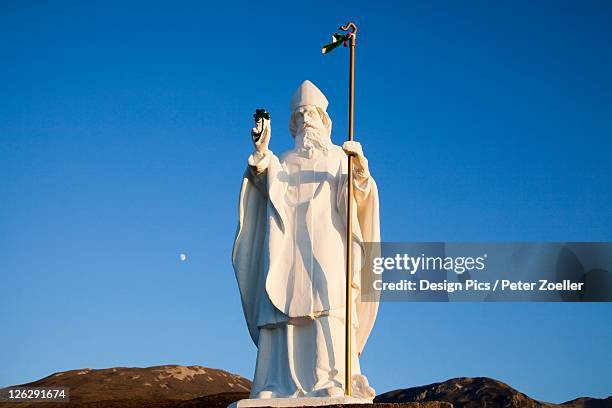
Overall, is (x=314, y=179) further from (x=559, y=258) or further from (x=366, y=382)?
(x=559, y=258)

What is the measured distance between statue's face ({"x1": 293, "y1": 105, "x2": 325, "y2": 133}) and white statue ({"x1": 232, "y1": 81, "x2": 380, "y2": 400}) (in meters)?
0.02

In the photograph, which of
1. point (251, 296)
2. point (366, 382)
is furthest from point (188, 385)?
point (366, 382)

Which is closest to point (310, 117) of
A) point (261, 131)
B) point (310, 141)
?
point (310, 141)

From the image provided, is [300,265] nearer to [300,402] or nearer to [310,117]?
[300,402]

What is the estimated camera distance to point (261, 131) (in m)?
15.2

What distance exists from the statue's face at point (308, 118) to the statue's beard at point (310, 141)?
0.05m

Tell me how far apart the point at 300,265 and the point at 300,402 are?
2354mm

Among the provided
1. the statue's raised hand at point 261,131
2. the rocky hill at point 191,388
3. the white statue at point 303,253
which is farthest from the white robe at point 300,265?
the rocky hill at point 191,388

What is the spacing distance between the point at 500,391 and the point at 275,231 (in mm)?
11218

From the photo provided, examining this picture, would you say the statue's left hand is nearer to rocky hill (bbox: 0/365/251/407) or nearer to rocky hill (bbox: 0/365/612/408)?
rocky hill (bbox: 0/365/612/408)

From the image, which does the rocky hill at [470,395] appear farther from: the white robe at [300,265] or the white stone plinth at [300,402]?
the white stone plinth at [300,402]

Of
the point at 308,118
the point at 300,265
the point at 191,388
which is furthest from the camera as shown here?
the point at 191,388

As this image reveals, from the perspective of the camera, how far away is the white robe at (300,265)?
1425cm

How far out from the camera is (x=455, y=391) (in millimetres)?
23547
